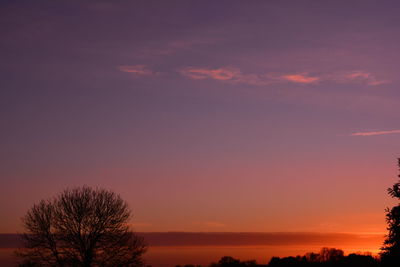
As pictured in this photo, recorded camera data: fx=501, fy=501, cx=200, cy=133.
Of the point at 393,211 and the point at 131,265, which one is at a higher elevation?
the point at 393,211

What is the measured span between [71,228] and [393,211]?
34.4 metres

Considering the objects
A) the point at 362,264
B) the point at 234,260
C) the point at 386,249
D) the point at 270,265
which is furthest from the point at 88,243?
the point at 234,260

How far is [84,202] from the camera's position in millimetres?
58156

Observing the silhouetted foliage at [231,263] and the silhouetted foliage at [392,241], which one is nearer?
the silhouetted foliage at [392,241]

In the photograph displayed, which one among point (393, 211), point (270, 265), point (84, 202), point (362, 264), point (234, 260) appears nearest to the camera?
point (393, 211)

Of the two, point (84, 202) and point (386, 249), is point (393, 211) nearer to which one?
point (386, 249)

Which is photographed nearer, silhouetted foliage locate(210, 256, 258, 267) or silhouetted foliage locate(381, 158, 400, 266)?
silhouetted foliage locate(381, 158, 400, 266)

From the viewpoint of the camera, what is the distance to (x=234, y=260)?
422 feet

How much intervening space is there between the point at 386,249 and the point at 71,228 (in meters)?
33.6

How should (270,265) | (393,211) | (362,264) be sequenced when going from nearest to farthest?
(393,211) → (362,264) → (270,265)

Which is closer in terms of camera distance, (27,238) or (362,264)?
(27,238)

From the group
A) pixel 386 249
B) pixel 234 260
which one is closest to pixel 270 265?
pixel 234 260

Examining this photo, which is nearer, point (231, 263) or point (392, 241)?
point (392, 241)

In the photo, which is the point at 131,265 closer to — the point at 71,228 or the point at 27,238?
the point at 71,228
